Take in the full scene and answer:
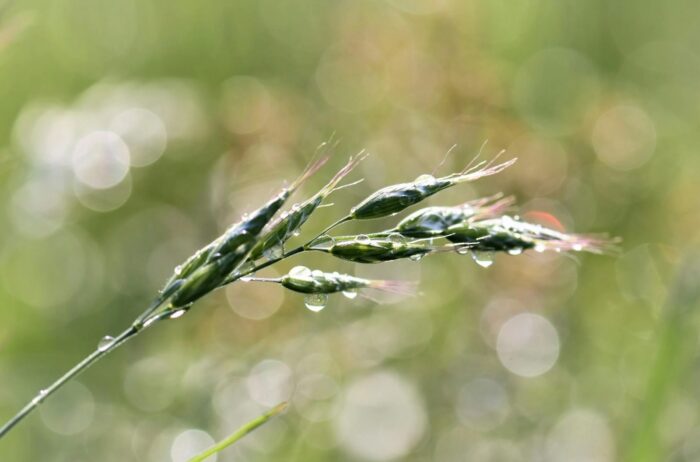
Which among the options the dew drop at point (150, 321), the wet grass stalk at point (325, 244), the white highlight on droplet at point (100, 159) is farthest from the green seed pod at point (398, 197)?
the white highlight on droplet at point (100, 159)

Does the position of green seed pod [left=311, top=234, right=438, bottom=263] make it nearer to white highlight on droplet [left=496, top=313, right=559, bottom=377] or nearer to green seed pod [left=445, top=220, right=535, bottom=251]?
green seed pod [left=445, top=220, right=535, bottom=251]

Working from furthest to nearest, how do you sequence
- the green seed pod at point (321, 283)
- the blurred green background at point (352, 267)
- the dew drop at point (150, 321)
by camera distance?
the blurred green background at point (352, 267) → the green seed pod at point (321, 283) → the dew drop at point (150, 321)

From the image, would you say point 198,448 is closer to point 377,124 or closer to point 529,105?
point 377,124

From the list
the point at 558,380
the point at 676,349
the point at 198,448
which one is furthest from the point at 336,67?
the point at 676,349

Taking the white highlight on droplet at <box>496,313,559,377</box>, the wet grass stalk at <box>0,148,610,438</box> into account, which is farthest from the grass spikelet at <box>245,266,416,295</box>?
the white highlight on droplet at <box>496,313,559,377</box>

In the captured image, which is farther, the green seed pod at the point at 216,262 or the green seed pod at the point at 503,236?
the green seed pod at the point at 503,236

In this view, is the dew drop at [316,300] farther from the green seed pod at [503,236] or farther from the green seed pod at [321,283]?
the green seed pod at [503,236]

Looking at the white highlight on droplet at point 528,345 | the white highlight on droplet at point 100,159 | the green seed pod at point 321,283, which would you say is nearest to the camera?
the green seed pod at point 321,283

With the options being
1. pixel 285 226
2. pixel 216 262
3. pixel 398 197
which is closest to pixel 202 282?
pixel 216 262
